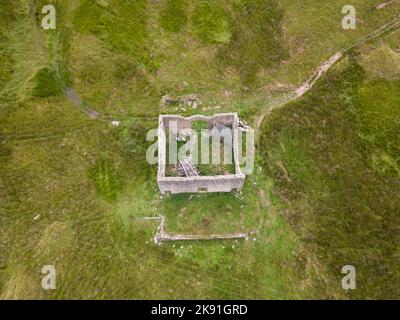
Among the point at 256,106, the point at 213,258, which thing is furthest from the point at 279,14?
the point at 213,258

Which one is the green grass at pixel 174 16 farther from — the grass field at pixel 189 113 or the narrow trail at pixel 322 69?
the narrow trail at pixel 322 69

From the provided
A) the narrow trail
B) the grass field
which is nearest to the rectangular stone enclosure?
the grass field

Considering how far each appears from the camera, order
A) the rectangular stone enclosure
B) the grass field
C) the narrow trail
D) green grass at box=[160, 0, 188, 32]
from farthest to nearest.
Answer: green grass at box=[160, 0, 188, 32]
the narrow trail
the grass field
the rectangular stone enclosure

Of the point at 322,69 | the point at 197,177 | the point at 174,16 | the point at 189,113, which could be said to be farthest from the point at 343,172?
the point at 174,16

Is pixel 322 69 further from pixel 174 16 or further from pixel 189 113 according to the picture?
pixel 174 16

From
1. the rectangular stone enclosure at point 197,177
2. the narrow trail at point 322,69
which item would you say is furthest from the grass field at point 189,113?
the rectangular stone enclosure at point 197,177

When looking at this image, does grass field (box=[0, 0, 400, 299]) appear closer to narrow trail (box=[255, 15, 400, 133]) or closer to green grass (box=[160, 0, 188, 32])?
green grass (box=[160, 0, 188, 32])
